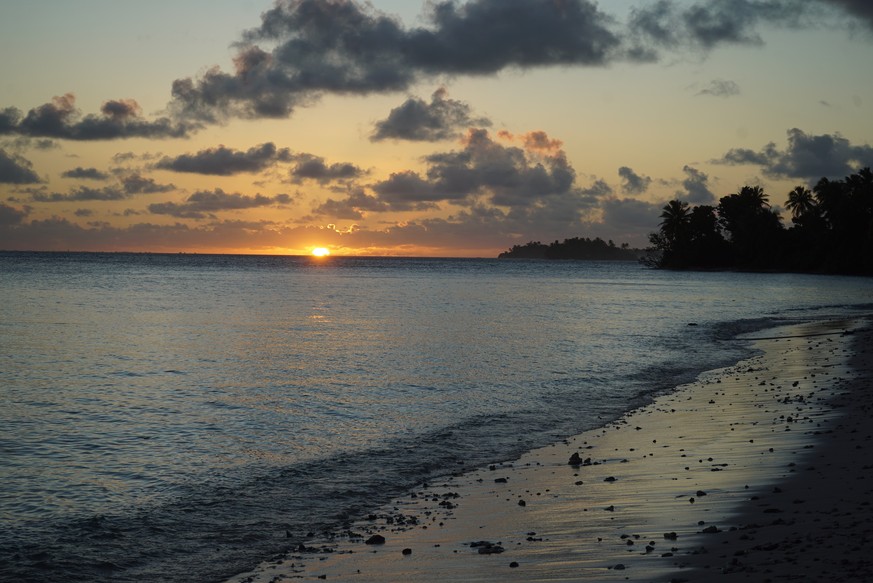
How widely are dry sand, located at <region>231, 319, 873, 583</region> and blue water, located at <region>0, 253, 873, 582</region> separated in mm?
1383

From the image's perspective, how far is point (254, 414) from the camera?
21.8 metres

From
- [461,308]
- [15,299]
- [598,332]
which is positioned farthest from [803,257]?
[15,299]

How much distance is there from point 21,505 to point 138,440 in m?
5.06

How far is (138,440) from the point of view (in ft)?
59.1

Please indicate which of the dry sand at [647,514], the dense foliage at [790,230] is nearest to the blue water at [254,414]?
the dry sand at [647,514]

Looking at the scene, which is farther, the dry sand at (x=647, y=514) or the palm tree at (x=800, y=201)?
the palm tree at (x=800, y=201)

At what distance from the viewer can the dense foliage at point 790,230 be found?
139125 millimetres

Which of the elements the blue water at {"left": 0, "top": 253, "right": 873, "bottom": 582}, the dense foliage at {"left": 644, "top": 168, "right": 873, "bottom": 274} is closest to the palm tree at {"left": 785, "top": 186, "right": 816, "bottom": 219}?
the dense foliage at {"left": 644, "top": 168, "right": 873, "bottom": 274}

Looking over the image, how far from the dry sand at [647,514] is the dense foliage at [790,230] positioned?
436 feet

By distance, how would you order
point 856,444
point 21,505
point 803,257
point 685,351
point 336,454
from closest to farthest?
point 21,505, point 856,444, point 336,454, point 685,351, point 803,257

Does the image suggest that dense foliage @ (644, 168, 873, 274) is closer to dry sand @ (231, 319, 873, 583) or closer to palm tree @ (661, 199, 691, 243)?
palm tree @ (661, 199, 691, 243)

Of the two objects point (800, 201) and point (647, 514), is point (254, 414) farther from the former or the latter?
point (800, 201)

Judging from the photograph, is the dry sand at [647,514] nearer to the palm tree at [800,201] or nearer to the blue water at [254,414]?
the blue water at [254,414]

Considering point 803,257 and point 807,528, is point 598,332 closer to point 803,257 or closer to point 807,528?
point 807,528
